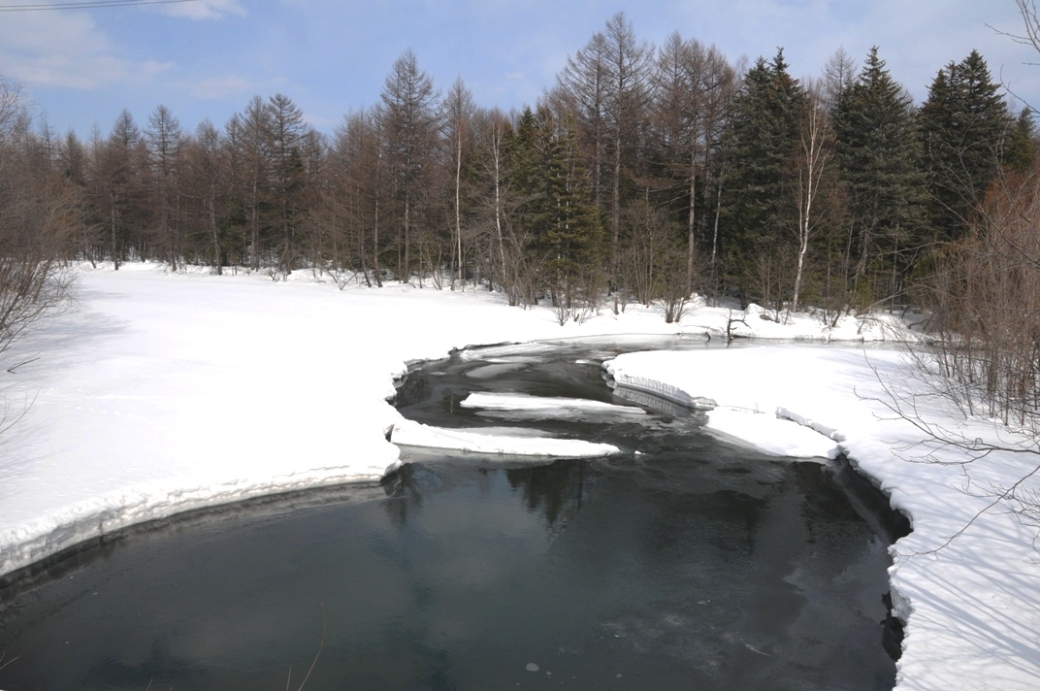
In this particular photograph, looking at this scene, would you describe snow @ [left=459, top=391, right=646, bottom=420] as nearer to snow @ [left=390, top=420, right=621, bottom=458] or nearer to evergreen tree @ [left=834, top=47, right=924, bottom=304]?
snow @ [left=390, top=420, right=621, bottom=458]

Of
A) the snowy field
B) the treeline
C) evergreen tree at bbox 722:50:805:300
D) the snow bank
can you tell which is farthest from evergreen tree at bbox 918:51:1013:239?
the snow bank

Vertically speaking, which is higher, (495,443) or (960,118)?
(960,118)

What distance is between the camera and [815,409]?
1383cm

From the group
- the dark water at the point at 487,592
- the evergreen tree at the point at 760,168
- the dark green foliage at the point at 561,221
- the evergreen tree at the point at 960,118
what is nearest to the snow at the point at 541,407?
the dark water at the point at 487,592

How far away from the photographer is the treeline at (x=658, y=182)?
101 feet

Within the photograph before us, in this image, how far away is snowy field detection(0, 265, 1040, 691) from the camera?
21.9 ft

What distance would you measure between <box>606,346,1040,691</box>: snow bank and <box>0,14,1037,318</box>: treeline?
12.1 m

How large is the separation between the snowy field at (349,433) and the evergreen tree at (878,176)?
12380mm

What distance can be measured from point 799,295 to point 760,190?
5.30 meters

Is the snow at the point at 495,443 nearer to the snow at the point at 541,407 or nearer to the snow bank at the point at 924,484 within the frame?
the snow at the point at 541,407

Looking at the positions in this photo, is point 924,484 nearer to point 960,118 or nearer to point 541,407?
point 541,407

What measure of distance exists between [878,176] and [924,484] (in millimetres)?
25825

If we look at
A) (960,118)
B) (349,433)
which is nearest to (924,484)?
(349,433)

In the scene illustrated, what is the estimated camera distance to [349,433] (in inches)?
454
